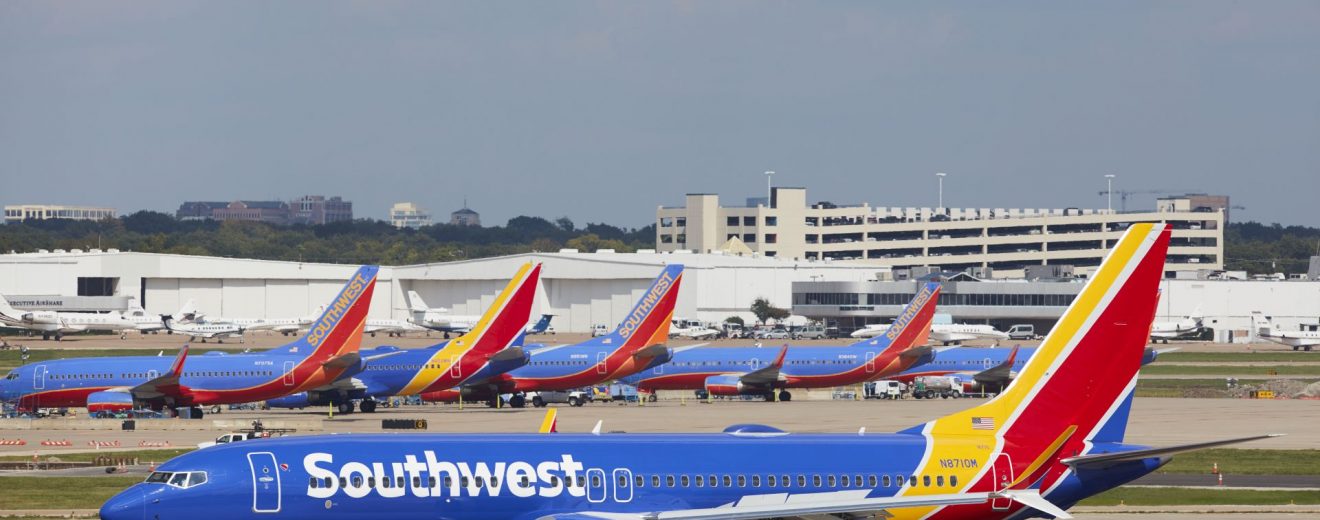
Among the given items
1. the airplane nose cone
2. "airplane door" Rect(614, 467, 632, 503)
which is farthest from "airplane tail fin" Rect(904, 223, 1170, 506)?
the airplane nose cone

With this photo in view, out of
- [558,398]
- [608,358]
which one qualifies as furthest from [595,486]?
[558,398]

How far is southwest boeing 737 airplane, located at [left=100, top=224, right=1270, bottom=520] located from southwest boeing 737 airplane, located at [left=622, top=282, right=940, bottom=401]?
69580mm

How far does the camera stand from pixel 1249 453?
241 ft

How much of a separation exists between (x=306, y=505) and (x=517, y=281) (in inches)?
2304

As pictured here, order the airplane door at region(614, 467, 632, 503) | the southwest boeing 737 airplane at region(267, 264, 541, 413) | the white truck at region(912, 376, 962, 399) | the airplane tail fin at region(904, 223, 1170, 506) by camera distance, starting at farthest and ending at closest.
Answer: the white truck at region(912, 376, 962, 399)
the southwest boeing 737 airplane at region(267, 264, 541, 413)
the airplane tail fin at region(904, 223, 1170, 506)
the airplane door at region(614, 467, 632, 503)

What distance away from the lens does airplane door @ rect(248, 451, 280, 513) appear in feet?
109

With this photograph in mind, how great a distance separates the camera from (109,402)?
89.3 meters

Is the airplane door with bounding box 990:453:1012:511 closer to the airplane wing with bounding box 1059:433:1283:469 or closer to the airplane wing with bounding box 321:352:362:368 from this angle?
the airplane wing with bounding box 1059:433:1283:469

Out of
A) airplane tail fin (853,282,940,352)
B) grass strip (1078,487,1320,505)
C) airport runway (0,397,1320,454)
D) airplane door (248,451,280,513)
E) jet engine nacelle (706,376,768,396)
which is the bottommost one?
airport runway (0,397,1320,454)

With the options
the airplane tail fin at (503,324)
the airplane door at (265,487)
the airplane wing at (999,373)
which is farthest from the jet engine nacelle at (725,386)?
the airplane door at (265,487)

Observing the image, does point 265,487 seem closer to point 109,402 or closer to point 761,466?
point 761,466

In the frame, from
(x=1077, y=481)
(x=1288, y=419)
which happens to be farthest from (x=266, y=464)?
(x=1288, y=419)

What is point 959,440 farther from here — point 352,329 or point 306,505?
point 352,329

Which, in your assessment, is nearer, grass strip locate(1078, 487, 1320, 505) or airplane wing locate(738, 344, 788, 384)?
grass strip locate(1078, 487, 1320, 505)
